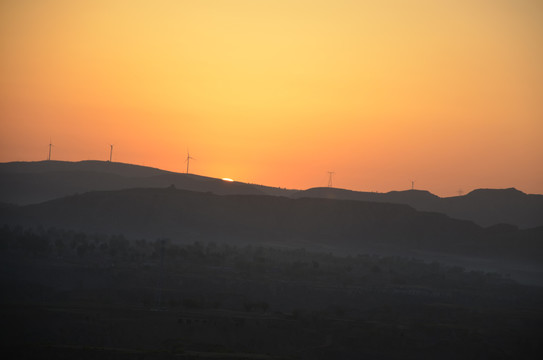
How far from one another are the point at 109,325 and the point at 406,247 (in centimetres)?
11791

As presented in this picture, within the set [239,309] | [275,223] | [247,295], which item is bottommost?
[239,309]

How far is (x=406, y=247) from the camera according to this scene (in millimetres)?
165875

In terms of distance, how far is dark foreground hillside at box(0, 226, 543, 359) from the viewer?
5202 cm

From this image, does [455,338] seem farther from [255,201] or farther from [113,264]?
[255,201]

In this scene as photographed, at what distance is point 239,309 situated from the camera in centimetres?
6781

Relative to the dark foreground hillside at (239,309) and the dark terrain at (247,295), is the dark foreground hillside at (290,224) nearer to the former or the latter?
the dark terrain at (247,295)

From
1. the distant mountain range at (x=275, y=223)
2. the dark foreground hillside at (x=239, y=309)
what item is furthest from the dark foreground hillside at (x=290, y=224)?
the dark foreground hillside at (x=239, y=309)

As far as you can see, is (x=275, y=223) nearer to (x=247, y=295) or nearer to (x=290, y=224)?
(x=290, y=224)

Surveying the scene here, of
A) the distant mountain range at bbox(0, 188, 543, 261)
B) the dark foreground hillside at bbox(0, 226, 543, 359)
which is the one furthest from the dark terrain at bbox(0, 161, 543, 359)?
the distant mountain range at bbox(0, 188, 543, 261)

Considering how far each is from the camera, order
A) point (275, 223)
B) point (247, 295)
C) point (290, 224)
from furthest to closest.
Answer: point (275, 223), point (290, 224), point (247, 295)

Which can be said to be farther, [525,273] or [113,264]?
[525,273]

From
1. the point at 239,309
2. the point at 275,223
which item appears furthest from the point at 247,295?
the point at 275,223

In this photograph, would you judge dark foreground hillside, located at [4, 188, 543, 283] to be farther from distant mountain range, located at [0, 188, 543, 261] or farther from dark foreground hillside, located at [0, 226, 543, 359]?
dark foreground hillside, located at [0, 226, 543, 359]

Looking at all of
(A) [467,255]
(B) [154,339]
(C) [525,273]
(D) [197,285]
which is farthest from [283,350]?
(A) [467,255]
